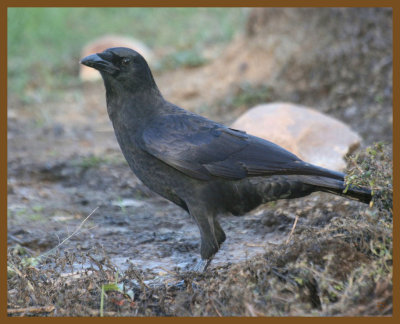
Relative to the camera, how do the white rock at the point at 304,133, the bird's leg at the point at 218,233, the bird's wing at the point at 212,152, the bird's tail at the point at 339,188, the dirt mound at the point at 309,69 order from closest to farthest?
1. the bird's tail at the point at 339,188
2. the bird's wing at the point at 212,152
3. the bird's leg at the point at 218,233
4. the white rock at the point at 304,133
5. the dirt mound at the point at 309,69

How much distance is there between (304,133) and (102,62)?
2.33 metres

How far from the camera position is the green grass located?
34.1 ft

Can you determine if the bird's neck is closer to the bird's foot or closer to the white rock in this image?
the bird's foot

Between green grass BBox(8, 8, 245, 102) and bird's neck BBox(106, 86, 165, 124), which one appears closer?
bird's neck BBox(106, 86, 165, 124)

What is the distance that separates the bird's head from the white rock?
5.82 ft

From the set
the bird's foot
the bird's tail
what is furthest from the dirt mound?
the bird's foot

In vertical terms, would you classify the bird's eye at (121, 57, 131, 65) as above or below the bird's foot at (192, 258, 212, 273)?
above

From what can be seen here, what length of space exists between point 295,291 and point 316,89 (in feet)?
17.6

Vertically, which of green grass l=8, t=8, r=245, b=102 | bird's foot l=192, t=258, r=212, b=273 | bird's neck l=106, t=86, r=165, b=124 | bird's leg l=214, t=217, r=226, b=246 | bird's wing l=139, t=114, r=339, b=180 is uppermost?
green grass l=8, t=8, r=245, b=102

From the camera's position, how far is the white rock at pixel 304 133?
5.63m

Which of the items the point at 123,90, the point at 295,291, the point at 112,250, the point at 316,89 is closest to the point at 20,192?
the point at 112,250

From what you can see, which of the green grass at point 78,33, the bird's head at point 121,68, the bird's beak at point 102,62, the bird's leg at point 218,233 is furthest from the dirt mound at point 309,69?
the bird's beak at point 102,62

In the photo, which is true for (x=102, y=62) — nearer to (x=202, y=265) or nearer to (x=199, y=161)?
(x=199, y=161)

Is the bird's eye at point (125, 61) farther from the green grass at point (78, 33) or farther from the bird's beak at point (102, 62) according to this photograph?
the green grass at point (78, 33)
